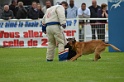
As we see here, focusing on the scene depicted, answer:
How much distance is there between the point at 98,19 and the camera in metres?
28.2

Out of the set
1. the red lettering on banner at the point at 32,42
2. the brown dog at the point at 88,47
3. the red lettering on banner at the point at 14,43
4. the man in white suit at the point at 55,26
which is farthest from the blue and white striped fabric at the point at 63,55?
the red lettering on banner at the point at 14,43

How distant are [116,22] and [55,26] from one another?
6.22 metres

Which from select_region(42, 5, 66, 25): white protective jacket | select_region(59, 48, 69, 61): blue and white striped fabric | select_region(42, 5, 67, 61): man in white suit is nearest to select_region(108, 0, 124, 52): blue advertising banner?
select_region(42, 5, 67, 61): man in white suit

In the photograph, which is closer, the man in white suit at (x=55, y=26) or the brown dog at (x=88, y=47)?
the man in white suit at (x=55, y=26)

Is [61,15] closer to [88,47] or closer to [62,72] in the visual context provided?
[88,47]

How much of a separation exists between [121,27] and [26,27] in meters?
5.73

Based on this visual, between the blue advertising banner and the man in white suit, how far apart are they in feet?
18.9

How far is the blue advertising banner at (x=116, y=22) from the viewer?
23.9 meters

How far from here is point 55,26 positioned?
725 inches

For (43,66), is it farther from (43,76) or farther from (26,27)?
(26,27)

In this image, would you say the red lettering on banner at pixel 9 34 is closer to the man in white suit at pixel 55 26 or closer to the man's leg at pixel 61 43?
the man in white suit at pixel 55 26

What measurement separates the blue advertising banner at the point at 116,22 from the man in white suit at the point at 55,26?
5.75m

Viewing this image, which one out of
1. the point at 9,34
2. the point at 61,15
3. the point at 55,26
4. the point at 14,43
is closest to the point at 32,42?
the point at 14,43

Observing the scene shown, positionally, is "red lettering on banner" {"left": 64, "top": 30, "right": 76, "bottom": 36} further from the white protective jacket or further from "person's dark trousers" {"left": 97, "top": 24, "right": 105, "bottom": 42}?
the white protective jacket
